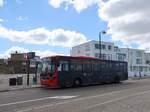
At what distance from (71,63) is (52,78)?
2.79 meters

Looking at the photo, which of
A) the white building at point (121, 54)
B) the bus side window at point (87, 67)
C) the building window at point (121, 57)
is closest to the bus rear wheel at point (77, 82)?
the bus side window at point (87, 67)

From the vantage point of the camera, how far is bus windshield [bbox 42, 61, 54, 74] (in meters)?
28.4

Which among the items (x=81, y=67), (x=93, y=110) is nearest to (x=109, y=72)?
(x=81, y=67)

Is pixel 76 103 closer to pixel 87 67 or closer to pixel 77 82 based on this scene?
pixel 77 82

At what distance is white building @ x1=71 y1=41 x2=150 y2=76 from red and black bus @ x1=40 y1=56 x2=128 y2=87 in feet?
193

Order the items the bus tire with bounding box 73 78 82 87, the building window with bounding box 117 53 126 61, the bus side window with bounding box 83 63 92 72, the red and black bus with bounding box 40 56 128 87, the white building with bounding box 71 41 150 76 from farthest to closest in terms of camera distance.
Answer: the building window with bounding box 117 53 126 61 < the white building with bounding box 71 41 150 76 < the bus side window with bounding box 83 63 92 72 < the bus tire with bounding box 73 78 82 87 < the red and black bus with bounding box 40 56 128 87

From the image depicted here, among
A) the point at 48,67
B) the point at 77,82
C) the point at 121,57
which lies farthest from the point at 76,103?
the point at 121,57

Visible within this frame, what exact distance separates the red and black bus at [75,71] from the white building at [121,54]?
58834 mm

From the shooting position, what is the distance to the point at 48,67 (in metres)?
28.6

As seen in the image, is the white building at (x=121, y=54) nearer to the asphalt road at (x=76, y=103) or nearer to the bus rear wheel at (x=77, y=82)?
the bus rear wheel at (x=77, y=82)

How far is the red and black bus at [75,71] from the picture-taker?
28.3 m

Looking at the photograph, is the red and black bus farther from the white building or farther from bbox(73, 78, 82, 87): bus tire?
the white building

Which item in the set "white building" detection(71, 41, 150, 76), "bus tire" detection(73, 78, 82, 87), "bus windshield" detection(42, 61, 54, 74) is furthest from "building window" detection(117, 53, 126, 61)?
"bus windshield" detection(42, 61, 54, 74)

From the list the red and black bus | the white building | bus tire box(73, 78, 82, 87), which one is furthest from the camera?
the white building
